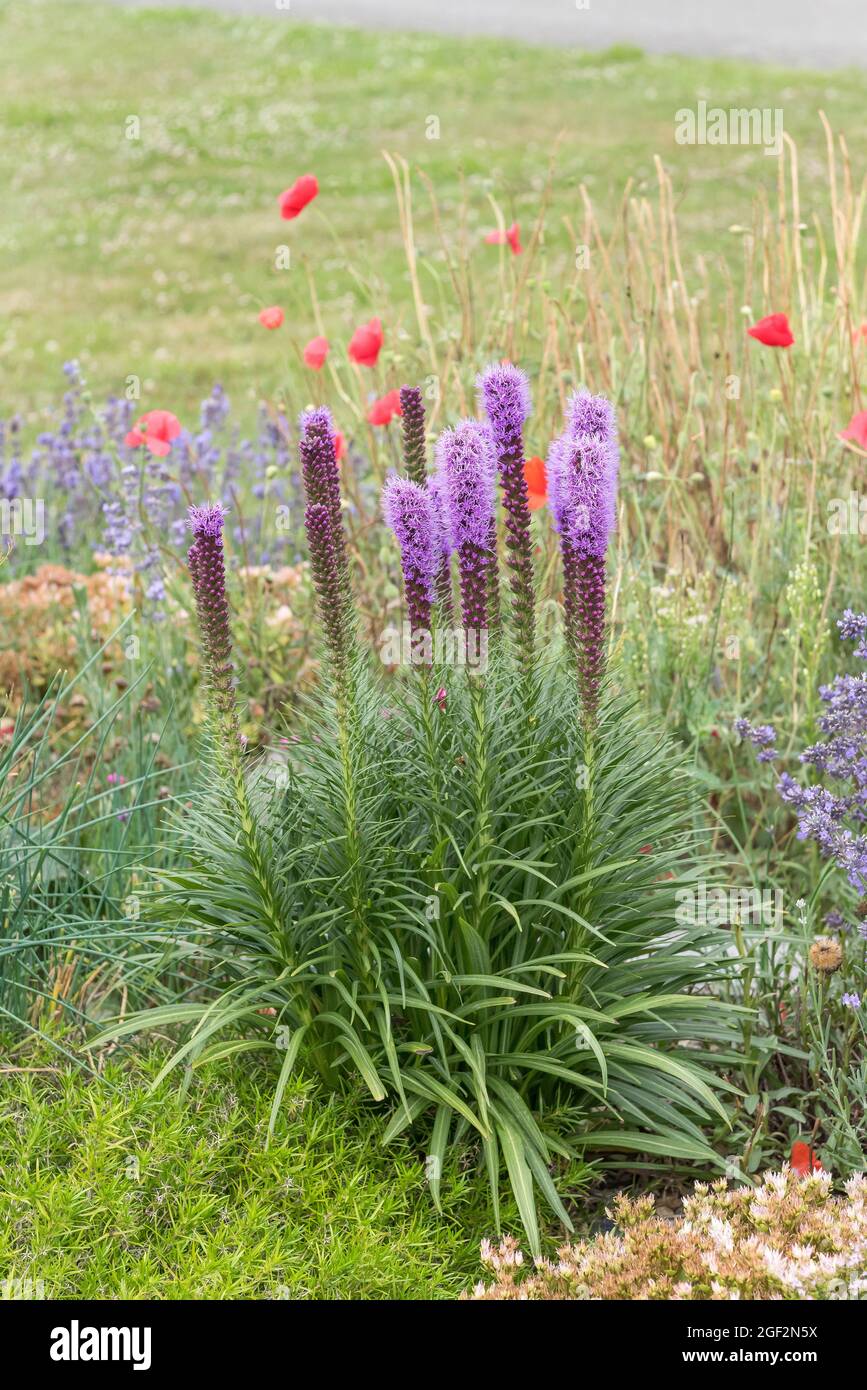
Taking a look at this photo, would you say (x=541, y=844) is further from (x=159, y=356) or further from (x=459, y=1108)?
(x=159, y=356)

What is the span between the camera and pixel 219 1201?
294 cm

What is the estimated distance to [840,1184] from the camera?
3.28 metres

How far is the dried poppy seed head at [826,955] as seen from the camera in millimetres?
3236

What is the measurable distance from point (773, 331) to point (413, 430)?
2.03 m

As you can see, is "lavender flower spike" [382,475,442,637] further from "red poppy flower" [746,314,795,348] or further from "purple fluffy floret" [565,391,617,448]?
"red poppy flower" [746,314,795,348]

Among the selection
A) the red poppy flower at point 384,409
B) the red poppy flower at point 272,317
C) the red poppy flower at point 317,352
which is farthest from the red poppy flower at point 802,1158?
the red poppy flower at point 272,317

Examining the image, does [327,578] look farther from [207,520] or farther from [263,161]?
[263,161]

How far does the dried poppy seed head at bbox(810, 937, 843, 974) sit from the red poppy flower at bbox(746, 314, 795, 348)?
2152mm

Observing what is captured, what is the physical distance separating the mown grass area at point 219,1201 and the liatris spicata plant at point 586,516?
3.64 ft

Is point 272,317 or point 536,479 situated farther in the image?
point 272,317

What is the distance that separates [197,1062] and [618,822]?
1.10 m

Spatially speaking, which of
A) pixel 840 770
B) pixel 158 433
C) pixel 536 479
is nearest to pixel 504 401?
pixel 536 479

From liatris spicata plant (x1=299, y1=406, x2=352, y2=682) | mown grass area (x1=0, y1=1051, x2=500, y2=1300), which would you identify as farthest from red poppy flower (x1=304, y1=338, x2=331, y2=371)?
mown grass area (x1=0, y1=1051, x2=500, y2=1300)

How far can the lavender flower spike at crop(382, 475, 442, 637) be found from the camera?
2.76 m
